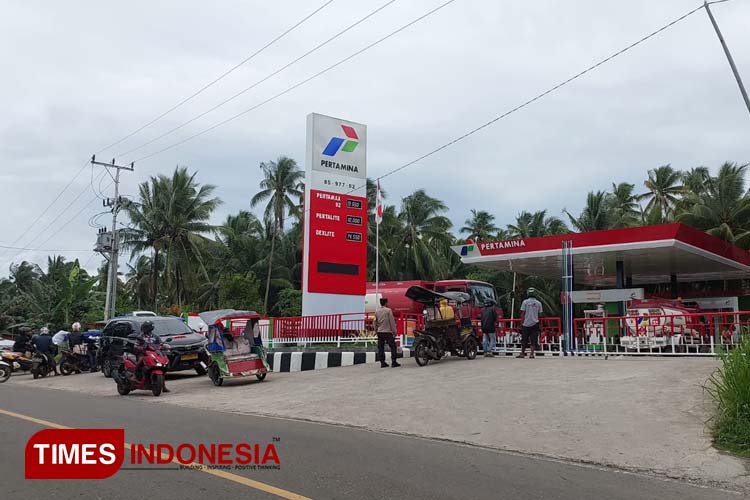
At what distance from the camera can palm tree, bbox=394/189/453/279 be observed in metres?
48.2

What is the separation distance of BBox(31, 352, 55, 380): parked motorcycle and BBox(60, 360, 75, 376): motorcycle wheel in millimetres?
463

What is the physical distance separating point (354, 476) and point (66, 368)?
2072 centimetres

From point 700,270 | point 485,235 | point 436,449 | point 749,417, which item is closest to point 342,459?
point 436,449

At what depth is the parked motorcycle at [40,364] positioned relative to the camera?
22594 millimetres

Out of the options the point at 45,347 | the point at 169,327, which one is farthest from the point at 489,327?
the point at 45,347

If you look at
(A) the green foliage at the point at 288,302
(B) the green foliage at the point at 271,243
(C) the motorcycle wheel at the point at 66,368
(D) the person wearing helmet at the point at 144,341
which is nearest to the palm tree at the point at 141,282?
(B) the green foliage at the point at 271,243

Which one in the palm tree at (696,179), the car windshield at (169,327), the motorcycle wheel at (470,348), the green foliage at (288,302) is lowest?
the motorcycle wheel at (470,348)

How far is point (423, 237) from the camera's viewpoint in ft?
165

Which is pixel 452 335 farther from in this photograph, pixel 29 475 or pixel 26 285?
pixel 26 285

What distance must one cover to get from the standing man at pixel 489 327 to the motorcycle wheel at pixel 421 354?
2436mm

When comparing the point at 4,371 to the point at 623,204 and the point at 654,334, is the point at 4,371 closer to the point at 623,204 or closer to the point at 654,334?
the point at 654,334

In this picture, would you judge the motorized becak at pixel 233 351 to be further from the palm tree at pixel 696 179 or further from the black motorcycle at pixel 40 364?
the palm tree at pixel 696 179

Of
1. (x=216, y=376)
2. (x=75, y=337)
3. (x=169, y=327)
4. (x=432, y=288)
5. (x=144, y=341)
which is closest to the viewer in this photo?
(x=144, y=341)

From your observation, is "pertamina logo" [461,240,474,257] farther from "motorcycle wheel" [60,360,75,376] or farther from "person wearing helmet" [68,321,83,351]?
"motorcycle wheel" [60,360,75,376]
